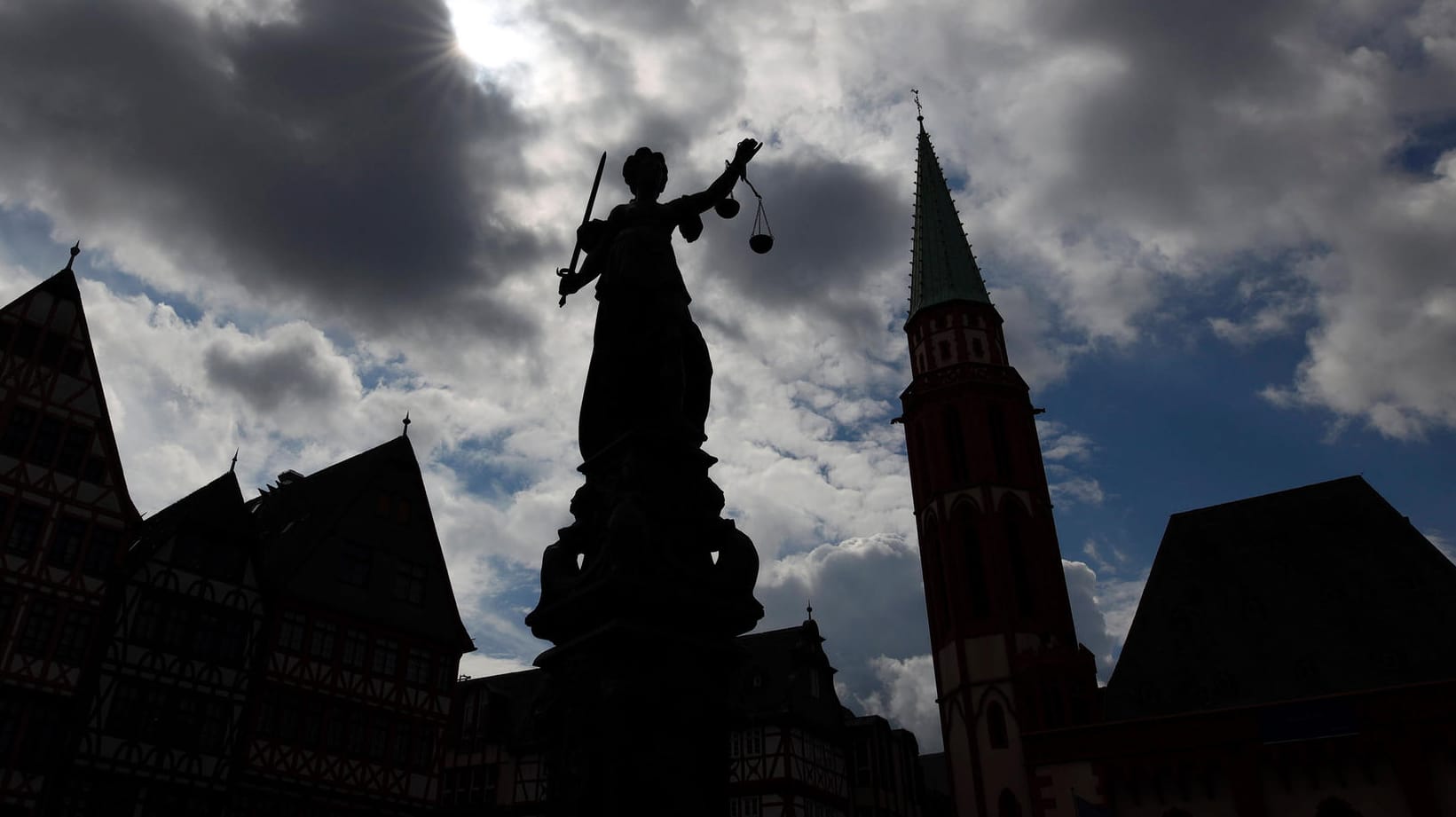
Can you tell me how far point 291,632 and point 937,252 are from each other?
35898mm

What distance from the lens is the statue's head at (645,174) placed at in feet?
26.8

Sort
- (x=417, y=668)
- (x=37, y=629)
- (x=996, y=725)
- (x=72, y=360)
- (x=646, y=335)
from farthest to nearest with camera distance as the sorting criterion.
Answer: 1. (x=996, y=725)
2. (x=417, y=668)
3. (x=72, y=360)
4. (x=37, y=629)
5. (x=646, y=335)

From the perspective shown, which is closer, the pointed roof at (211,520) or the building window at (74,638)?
the building window at (74,638)

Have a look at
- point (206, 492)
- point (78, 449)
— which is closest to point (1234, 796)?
point (206, 492)

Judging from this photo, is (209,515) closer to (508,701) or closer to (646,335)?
(508,701)

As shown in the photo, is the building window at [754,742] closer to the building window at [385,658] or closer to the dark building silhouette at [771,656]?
the dark building silhouette at [771,656]

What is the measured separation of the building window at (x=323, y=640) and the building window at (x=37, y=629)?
6680mm

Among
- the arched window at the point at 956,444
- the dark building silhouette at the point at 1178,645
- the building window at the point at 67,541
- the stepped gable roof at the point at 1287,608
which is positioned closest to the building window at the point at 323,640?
the building window at the point at 67,541

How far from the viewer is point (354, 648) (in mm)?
29656

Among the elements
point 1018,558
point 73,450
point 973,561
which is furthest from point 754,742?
point 73,450

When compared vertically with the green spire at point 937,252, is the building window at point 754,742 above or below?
below

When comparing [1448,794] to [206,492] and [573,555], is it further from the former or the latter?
[206,492]

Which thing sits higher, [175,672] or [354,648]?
[354,648]

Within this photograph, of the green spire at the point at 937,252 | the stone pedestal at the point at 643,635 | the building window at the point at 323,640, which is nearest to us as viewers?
the stone pedestal at the point at 643,635
